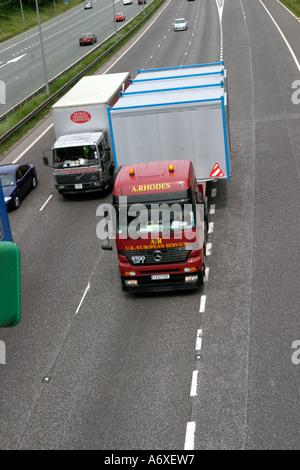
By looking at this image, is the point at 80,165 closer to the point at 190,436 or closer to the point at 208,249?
the point at 208,249

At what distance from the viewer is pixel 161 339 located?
14.2 m

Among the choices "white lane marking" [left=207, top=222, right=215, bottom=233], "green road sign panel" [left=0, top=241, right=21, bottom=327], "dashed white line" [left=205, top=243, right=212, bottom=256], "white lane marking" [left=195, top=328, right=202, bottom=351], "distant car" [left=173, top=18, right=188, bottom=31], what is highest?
"green road sign panel" [left=0, top=241, right=21, bottom=327]

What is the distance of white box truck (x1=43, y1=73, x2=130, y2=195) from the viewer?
2448 centimetres

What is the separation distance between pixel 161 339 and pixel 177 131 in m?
8.13

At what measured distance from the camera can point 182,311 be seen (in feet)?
50.5

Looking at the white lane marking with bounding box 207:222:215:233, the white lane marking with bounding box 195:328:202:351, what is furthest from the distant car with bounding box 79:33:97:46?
the white lane marking with bounding box 195:328:202:351

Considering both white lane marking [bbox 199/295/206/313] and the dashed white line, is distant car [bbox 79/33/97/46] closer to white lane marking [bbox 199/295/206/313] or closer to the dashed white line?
the dashed white line

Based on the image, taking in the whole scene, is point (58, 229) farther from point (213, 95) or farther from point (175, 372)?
point (175, 372)

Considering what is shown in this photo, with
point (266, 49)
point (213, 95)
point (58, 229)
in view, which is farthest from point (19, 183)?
point (266, 49)

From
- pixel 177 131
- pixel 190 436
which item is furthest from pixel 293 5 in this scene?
pixel 190 436

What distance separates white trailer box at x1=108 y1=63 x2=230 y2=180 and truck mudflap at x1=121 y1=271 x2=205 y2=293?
18.6 ft

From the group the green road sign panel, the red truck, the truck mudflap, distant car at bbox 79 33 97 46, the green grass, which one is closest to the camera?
the green road sign panel

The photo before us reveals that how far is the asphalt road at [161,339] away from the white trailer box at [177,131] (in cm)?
211

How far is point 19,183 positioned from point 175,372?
14261 mm
